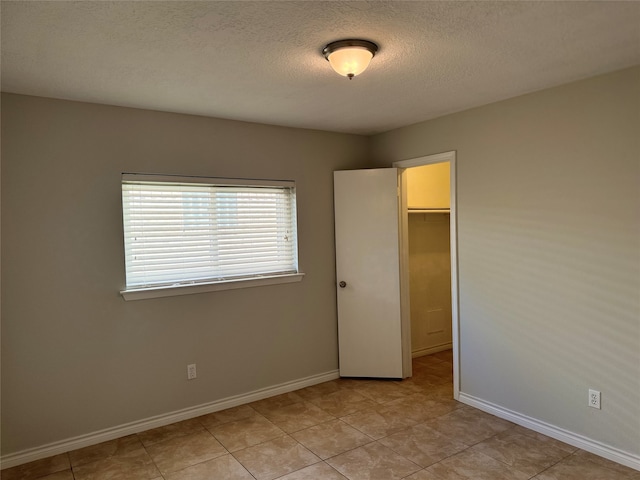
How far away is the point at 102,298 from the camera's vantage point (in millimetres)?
3072

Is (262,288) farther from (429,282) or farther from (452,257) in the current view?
(429,282)

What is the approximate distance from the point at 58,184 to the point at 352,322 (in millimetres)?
2706

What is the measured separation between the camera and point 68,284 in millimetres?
2951

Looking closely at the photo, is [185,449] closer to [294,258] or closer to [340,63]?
[294,258]

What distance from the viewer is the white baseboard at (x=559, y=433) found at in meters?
2.62

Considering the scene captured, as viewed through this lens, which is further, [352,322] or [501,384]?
[352,322]

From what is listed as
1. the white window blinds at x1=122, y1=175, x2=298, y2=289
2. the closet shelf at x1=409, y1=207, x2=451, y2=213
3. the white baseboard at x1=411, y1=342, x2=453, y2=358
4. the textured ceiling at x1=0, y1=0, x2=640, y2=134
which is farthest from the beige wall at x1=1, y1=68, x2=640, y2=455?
the white baseboard at x1=411, y1=342, x2=453, y2=358

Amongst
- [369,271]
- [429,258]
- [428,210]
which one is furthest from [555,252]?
[429,258]

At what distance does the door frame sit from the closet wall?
59 centimetres

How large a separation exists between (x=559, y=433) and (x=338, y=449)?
4.91 ft

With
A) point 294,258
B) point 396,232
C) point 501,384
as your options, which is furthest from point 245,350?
point 501,384

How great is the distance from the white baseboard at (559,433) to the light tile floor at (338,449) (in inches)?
2.1

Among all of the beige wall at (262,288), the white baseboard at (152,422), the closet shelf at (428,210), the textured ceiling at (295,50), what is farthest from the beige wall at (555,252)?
the white baseboard at (152,422)

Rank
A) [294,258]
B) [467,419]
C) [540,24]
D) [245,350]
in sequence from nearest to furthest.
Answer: [540,24] → [467,419] → [245,350] → [294,258]
